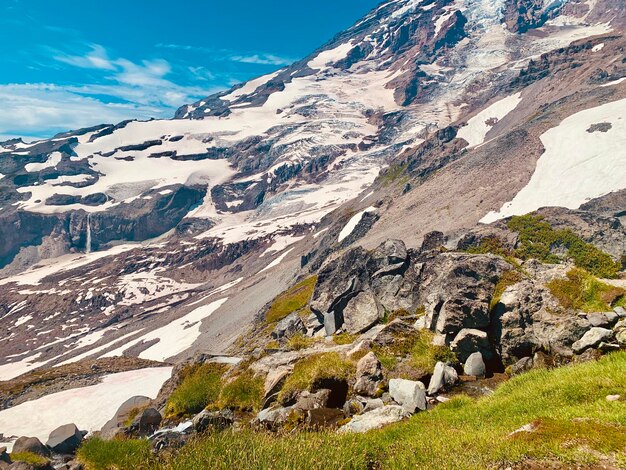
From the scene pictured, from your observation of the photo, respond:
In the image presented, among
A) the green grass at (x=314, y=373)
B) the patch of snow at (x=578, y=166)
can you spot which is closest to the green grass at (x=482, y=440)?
the green grass at (x=314, y=373)

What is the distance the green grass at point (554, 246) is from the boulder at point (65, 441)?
132ft

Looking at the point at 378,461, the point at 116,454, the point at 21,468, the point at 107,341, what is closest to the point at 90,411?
the point at 21,468

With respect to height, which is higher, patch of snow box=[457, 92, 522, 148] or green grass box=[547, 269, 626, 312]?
patch of snow box=[457, 92, 522, 148]

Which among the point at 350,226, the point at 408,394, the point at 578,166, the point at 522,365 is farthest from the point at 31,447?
the point at 350,226

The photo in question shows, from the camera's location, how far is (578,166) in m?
63.6

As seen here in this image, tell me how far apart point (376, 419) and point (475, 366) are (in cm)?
501

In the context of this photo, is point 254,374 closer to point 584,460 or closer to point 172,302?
point 584,460

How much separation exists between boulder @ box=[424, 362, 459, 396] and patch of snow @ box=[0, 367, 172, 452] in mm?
25410

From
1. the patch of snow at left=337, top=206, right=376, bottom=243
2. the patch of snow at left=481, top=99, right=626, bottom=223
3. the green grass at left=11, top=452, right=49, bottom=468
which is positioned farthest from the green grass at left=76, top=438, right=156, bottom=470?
the patch of snow at left=337, top=206, right=376, bottom=243

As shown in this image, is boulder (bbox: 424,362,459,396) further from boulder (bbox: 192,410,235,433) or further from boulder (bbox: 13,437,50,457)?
boulder (bbox: 13,437,50,457)

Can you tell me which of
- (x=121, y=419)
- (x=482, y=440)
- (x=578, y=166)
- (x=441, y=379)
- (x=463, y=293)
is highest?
(x=578, y=166)

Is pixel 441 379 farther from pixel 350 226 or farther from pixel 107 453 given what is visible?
pixel 350 226

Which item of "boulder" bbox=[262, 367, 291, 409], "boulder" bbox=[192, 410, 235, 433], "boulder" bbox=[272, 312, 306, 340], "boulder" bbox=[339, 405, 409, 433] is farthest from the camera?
"boulder" bbox=[272, 312, 306, 340]

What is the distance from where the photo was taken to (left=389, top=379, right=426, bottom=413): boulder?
11.6 m
